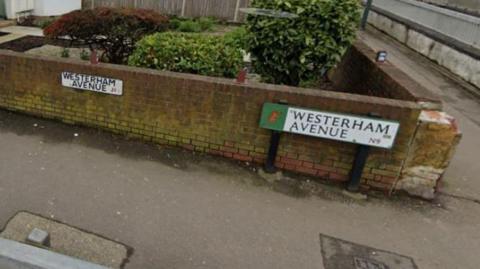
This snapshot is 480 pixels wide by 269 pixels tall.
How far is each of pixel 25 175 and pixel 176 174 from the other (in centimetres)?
158

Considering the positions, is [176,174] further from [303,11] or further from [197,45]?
[303,11]

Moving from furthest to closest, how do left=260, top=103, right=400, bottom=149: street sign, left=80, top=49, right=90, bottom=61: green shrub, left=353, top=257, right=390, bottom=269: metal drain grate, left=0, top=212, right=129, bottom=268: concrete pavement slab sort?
left=80, top=49, right=90, bottom=61: green shrub < left=260, top=103, right=400, bottom=149: street sign < left=353, top=257, right=390, bottom=269: metal drain grate < left=0, top=212, right=129, bottom=268: concrete pavement slab

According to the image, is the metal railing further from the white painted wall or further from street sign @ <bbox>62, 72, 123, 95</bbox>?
the white painted wall

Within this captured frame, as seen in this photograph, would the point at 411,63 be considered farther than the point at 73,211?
Yes

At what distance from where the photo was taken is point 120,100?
4.66 m

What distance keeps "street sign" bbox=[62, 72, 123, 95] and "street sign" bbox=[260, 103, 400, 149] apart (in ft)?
6.20

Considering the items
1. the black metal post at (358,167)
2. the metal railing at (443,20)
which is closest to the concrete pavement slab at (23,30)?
the black metal post at (358,167)

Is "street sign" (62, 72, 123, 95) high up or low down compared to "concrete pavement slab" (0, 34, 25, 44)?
up

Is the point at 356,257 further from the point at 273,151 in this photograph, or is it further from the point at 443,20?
the point at 443,20

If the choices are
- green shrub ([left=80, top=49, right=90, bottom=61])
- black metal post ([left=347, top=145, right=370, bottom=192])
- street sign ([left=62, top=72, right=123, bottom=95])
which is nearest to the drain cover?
black metal post ([left=347, top=145, right=370, bottom=192])

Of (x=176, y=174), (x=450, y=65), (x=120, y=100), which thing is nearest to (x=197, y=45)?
(x=120, y=100)

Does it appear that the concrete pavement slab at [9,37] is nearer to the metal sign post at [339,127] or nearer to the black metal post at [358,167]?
the metal sign post at [339,127]

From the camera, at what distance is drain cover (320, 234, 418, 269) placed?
3174mm

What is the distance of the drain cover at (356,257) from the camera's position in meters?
3.17
